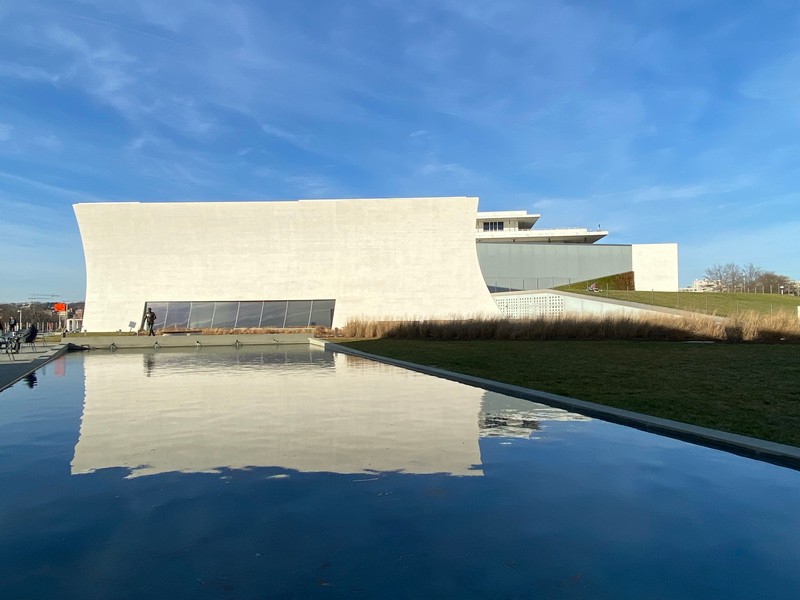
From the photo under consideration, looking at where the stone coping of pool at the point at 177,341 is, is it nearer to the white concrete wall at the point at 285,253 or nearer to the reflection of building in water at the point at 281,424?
the white concrete wall at the point at 285,253

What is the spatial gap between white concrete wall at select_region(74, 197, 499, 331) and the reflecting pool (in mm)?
26199

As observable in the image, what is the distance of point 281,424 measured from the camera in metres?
5.83

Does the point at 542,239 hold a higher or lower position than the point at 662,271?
higher

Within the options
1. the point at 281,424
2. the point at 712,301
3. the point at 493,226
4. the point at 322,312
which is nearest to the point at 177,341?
the point at 322,312

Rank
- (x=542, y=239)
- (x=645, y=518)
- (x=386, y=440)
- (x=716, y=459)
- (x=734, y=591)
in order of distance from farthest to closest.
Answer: (x=542, y=239) < (x=386, y=440) < (x=716, y=459) < (x=645, y=518) < (x=734, y=591)

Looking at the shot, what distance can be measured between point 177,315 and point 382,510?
31.4m

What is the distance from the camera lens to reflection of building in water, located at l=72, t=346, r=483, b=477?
4.38m

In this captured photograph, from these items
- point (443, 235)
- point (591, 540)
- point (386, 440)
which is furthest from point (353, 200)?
point (591, 540)

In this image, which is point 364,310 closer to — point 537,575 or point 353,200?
point 353,200

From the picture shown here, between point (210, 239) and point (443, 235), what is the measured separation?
13.5m

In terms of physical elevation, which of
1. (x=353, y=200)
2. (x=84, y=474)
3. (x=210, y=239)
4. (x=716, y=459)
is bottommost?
(x=84, y=474)

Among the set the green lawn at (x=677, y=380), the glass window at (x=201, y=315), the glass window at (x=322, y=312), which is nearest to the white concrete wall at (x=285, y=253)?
the glass window at (x=322, y=312)

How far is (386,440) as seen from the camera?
198 inches

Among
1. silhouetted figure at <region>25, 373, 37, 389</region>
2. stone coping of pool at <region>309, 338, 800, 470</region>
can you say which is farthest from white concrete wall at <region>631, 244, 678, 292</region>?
silhouetted figure at <region>25, 373, 37, 389</region>
